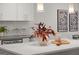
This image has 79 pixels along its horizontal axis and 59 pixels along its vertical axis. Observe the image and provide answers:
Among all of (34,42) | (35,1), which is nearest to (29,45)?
(34,42)

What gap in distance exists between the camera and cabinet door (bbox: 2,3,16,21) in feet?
7.77

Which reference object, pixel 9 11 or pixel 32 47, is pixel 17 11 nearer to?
pixel 9 11

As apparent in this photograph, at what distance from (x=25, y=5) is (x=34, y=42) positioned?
0.36 m

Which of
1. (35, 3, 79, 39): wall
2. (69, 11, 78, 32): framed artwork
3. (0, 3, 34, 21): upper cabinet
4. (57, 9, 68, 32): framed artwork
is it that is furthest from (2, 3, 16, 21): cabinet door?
(69, 11, 78, 32): framed artwork

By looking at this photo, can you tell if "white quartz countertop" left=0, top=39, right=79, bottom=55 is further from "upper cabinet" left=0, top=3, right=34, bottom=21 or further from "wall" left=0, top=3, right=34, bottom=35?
"upper cabinet" left=0, top=3, right=34, bottom=21

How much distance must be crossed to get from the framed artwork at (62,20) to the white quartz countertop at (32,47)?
0.14m

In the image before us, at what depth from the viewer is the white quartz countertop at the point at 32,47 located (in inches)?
90.8

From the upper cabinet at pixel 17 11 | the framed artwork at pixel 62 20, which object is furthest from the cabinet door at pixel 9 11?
the framed artwork at pixel 62 20

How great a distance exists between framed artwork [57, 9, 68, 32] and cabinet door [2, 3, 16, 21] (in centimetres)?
43

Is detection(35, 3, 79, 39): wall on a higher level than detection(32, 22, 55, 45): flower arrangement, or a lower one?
higher

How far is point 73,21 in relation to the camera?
7.81 ft

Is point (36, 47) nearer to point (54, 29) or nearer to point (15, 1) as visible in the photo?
point (54, 29)
